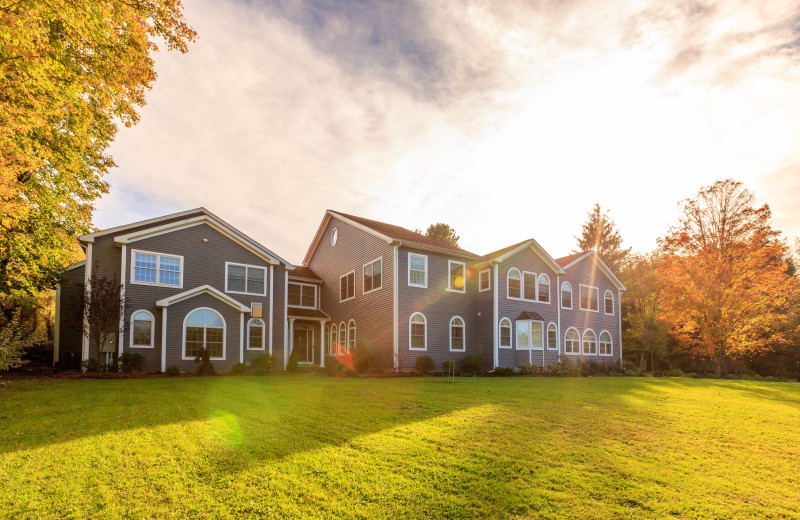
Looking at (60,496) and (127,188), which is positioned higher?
(127,188)

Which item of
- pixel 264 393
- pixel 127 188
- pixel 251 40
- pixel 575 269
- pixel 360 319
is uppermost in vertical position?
pixel 251 40

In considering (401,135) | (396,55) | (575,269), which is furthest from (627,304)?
(396,55)

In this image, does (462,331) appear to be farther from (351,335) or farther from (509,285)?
(351,335)

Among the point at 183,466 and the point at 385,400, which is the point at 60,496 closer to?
the point at 183,466

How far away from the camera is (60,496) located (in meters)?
4.89

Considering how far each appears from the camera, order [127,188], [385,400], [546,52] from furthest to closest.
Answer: [127,188] → [546,52] → [385,400]

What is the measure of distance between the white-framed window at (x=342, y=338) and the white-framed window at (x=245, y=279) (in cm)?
546

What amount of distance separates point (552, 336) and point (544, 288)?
290 centimetres

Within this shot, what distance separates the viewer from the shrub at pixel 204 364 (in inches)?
754

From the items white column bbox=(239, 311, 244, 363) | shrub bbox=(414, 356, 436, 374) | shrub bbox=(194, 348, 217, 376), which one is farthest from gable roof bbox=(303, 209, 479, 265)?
shrub bbox=(194, 348, 217, 376)

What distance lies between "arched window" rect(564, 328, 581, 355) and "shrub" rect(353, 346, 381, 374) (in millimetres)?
12487

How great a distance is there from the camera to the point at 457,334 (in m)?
24.6

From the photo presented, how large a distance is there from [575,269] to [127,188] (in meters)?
26.1

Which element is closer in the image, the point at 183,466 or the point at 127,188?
the point at 183,466
